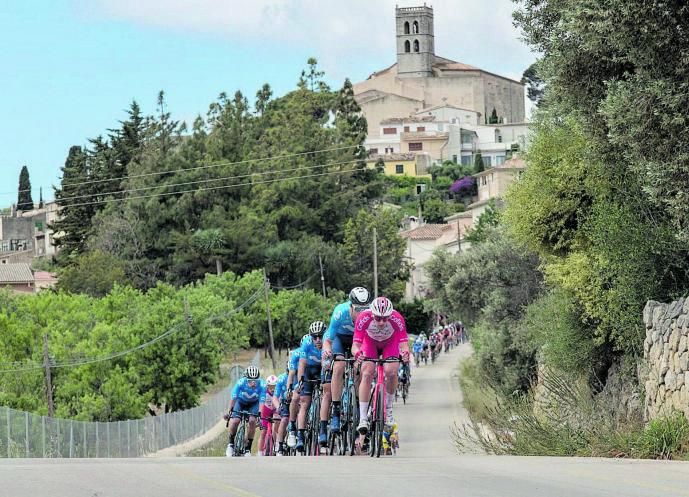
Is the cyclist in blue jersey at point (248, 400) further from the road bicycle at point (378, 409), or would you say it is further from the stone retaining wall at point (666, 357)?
the road bicycle at point (378, 409)

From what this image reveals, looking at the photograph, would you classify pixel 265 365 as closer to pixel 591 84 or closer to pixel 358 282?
pixel 358 282

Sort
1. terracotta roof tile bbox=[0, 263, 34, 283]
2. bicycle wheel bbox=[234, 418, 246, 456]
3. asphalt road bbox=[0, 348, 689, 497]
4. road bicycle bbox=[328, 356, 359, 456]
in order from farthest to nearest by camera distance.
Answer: terracotta roof tile bbox=[0, 263, 34, 283] < bicycle wheel bbox=[234, 418, 246, 456] < road bicycle bbox=[328, 356, 359, 456] < asphalt road bbox=[0, 348, 689, 497]

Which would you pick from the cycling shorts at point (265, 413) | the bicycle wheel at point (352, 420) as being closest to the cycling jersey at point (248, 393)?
the cycling shorts at point (265, 413)

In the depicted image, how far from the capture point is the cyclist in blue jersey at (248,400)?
24.7m

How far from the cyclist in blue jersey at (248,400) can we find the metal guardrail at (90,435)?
1331cm

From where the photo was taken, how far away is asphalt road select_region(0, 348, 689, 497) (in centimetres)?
1147

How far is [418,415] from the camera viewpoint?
2148 inches

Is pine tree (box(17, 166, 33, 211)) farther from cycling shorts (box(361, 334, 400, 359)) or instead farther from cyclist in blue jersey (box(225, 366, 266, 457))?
cycling shorts (box(361, 334, 400, 359))

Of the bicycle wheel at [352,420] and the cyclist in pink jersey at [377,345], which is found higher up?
the cyclist in pink jersey at [377,345]

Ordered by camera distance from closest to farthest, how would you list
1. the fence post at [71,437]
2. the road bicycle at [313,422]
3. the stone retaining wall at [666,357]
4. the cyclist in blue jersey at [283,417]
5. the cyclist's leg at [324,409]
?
1. the stone retaining wall at [666,357]
2. the cyclist's leg at [324,409]
3. the road bicycle at [313,422]
4. the cyclist in blue jersey at [283,417]
5. the fence post at [71,437]

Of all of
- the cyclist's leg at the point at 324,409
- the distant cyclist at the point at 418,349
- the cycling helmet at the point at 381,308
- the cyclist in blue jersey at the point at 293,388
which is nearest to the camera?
the cycling helmet at the point at 381,308

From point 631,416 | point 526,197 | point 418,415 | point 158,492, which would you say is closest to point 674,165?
point 631,416

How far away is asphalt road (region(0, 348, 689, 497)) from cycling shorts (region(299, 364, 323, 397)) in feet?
12.3

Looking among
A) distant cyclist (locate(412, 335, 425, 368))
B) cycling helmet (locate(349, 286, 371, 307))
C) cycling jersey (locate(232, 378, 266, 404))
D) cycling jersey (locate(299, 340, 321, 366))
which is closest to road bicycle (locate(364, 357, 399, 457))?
cycling helmet (locate(349, 286, 371, 307))
